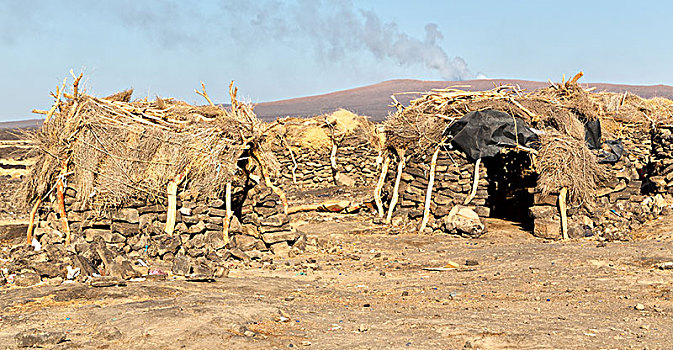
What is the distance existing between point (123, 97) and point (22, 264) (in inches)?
163

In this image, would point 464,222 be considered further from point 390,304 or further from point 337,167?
point 337,167

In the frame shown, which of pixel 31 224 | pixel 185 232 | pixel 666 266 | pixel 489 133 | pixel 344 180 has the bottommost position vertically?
pixel 666 266

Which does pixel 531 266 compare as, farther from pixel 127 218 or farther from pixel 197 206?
pixel 127 218

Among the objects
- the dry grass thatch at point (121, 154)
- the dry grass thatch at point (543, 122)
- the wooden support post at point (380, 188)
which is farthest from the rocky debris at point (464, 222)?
the dry grass thatch at point (121, 154)

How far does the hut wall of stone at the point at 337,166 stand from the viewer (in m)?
23.4

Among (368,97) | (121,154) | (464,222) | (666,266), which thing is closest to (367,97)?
(368,97)

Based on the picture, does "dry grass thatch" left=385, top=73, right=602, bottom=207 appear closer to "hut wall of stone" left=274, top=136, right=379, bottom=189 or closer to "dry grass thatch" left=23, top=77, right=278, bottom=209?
"dry grass thatch" left=23, top=77, right=278, bottom=209

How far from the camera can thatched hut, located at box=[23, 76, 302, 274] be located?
9.81 m

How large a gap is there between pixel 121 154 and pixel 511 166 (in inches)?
349

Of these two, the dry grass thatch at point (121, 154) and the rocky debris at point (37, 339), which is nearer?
the rocky debris at point (37, 339)

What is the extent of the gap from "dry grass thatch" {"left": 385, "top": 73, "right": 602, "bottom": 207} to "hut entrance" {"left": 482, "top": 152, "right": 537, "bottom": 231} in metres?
1.01

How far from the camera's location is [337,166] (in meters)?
23.6

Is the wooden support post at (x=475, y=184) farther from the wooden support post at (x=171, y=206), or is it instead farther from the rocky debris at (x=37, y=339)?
the rocky debris at (x=37, y=339)

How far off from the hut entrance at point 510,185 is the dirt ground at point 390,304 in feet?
9.67
